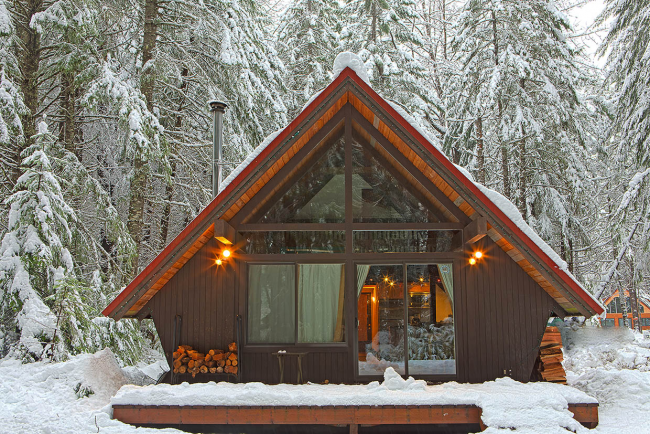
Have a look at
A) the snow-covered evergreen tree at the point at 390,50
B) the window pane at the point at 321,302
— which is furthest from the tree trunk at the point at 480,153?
the window pane at the point at 321,302

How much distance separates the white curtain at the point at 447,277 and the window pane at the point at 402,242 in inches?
9.7

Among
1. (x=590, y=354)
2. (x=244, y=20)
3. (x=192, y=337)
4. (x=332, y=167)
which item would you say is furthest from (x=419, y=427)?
(x=244, y=20)

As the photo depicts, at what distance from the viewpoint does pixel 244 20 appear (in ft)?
36.0

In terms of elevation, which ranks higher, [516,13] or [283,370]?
[516,13]

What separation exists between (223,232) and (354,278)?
6.47 ft

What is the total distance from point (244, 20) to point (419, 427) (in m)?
9.32

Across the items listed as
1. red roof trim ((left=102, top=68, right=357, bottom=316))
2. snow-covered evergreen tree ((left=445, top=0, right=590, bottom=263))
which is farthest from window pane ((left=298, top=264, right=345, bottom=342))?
snow-covered evergreen tree ((left=445, top=0, right=590, bottom=263))

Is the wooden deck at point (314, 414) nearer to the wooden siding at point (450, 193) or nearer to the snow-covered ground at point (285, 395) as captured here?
the snow-covered ground at point (285, 395)

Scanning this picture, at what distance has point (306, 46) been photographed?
17.7m

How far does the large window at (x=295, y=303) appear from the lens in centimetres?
666

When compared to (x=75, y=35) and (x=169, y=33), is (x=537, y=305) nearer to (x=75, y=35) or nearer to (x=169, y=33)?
(x=75, y=35)

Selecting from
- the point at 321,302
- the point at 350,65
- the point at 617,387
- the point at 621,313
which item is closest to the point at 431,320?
the point at 321,302

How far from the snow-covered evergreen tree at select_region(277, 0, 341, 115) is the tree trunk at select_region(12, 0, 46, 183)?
9097 mm

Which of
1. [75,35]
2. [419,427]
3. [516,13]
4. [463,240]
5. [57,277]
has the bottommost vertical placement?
[419,427]
